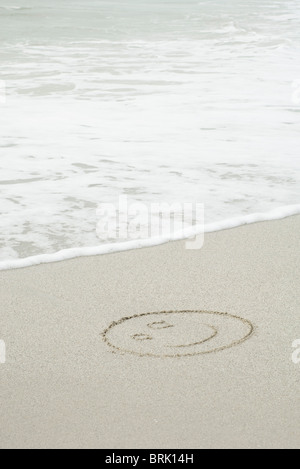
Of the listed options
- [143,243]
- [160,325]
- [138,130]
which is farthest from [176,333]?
[138,130]

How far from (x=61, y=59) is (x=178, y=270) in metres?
9.13

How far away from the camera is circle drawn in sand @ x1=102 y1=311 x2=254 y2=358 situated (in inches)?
95.0

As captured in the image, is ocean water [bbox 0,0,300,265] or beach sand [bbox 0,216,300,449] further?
ocean water [bbox 0,0,300,265]

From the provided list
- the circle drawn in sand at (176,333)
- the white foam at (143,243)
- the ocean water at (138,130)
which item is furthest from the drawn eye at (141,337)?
the ocean water at (138,130)

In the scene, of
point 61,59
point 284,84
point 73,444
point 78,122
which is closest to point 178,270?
point 73,444

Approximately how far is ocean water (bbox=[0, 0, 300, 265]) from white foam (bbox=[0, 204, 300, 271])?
0.23ft

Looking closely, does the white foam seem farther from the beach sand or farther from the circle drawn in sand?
the circle drawn in sand

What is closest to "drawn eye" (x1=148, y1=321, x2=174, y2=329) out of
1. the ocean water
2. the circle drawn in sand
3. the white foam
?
the circle drawn in sand

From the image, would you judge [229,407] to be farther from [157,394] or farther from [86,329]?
[86,329]

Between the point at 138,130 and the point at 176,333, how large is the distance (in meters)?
3.96

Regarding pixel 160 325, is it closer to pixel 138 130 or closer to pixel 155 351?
pixel 155 351

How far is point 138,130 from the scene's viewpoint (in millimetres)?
6285
